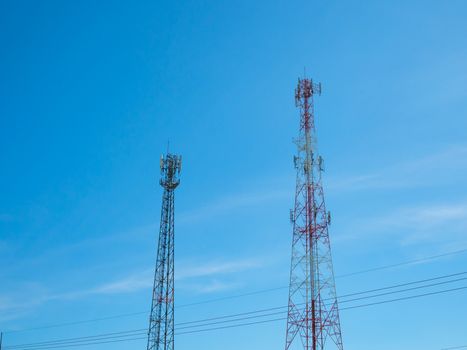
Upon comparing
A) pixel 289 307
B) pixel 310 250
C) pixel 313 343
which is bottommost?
pixel 313 343

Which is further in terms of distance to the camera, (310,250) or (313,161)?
(313,161)

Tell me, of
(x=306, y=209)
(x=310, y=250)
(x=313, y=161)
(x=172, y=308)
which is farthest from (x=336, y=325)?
(x=172, y=308)

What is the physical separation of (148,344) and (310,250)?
69.6 feet

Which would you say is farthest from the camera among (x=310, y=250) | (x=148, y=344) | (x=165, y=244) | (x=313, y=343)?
(x=165, y=244)

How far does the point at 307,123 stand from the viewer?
188ft

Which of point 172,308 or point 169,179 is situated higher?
point 169,179

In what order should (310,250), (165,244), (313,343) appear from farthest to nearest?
(165,244), (310,250), (313,343)

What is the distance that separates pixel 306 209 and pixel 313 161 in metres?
5.12

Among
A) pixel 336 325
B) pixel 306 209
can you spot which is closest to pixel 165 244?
pixel 306 209

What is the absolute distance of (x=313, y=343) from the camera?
49094 millimetres

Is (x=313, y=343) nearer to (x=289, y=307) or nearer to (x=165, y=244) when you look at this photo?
(x=289, y=307)

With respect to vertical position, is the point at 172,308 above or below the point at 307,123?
below

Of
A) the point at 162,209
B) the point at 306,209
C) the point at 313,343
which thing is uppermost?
the point at 162,209

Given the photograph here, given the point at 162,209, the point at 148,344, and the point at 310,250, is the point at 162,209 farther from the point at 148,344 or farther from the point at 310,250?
the point at 310,250
